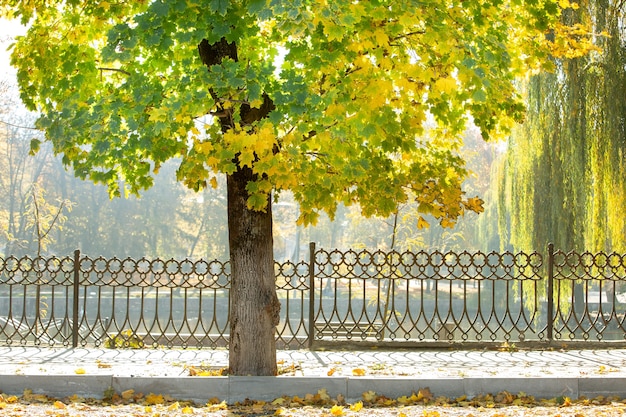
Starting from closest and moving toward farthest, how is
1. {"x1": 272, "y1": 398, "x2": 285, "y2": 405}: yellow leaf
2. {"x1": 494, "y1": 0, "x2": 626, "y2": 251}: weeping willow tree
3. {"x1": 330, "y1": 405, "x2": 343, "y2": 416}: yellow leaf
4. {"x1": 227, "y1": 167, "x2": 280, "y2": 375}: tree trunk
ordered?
{"x1": 330, "y1": 405, "x2": 343, "y2": 416}: yellow leaf → {"x1": 272, "y1": 398, "x2": 285, "y2": 405}: yellow leaf → {"x1": 227, "y1": 167, "x2": 280, "y2": 375}: tree trunk → {"x1": 494, "y1": 0, "x2": 626, "y2": 251}: weeping willow tree

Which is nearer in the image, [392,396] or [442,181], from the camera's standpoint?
[392,396]

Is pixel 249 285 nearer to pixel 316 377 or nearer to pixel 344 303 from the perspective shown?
pixel 316 377

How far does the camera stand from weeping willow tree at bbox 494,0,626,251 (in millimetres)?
14797

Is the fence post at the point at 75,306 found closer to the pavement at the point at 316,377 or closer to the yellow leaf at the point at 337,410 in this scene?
the pavement at the point at 316,377

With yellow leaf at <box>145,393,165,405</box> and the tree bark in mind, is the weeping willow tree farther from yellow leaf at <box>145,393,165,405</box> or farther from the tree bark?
yellow leaf at <box>145,393,165,405</box>

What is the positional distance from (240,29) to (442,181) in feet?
9.38

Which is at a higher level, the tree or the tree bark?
the tree

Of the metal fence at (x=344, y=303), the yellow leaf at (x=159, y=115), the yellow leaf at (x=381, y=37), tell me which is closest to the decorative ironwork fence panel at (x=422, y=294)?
the metal fence at (x=344, y=303)

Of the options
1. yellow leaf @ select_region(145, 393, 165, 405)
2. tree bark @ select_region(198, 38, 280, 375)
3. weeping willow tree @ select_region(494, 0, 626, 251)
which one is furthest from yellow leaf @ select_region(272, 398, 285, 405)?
weeping willow tree @ select_region(494, 0, 626, 251)

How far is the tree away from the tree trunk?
15 mm

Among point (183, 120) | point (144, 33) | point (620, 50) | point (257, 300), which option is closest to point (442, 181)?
point (257, 300)

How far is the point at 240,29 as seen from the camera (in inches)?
268

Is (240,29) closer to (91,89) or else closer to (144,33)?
(144,33)

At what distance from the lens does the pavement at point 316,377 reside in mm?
7520
